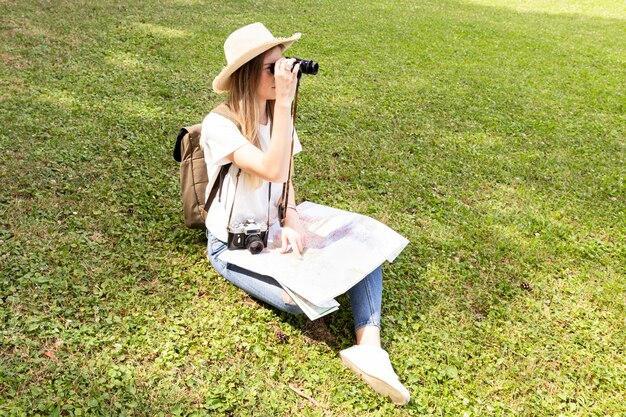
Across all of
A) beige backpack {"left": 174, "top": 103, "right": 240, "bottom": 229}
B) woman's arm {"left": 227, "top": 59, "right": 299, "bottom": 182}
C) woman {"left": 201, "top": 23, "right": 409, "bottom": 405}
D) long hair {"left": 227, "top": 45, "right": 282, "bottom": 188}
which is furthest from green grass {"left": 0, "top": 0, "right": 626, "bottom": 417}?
long hair {"left": 227, "top": 45, "right": 282, "bottom": 188}

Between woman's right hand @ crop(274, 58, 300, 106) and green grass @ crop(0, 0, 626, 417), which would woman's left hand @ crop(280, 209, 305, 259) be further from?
woman's right hand @ crop(274, 58, 300, 106)

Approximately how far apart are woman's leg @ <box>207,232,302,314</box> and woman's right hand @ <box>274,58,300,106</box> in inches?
38.3

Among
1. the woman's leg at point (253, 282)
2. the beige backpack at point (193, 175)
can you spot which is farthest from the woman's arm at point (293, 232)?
the beige backpack at point (193, 175)

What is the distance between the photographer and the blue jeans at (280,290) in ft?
10.6

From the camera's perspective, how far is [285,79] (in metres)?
2.85

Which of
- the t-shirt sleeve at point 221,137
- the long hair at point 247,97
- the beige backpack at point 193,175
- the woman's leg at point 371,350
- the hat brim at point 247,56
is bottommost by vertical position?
the woman's leg at point 371,350

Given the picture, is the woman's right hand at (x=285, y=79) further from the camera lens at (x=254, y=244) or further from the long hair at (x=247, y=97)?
the camera lens at (x=254, y=244)

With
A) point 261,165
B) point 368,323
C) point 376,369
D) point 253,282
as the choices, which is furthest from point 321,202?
point 376,369

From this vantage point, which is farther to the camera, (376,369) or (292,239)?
(292,239)

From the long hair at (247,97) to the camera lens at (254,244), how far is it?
1.05 feet

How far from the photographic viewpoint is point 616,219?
16.4 ft

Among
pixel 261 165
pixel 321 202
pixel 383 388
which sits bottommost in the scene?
pixel 383 388

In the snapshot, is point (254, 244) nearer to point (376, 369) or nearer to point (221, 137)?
point (221, 137)

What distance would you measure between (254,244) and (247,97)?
78cm
